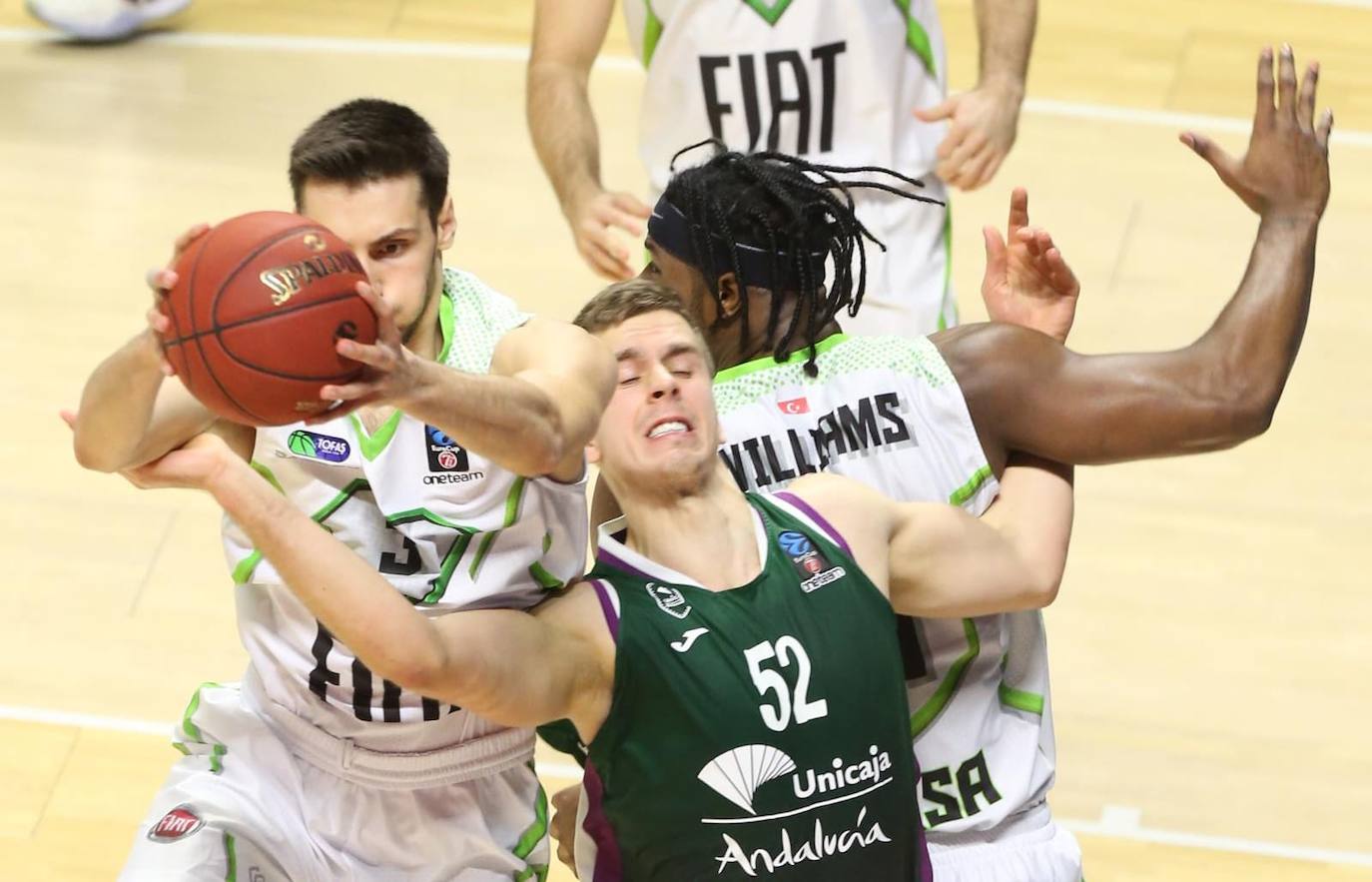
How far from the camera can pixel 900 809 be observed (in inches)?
152

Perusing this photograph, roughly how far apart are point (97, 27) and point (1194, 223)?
5.05 m

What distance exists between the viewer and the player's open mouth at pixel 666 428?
3.86 metres

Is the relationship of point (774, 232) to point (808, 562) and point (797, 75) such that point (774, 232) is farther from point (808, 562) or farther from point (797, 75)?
point (797, 75)

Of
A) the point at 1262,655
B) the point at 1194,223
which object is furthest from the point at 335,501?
the point at 1194,223

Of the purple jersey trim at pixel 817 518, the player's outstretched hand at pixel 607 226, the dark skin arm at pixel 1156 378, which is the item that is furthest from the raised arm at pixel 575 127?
the purple jersey trim at pixel 817 518

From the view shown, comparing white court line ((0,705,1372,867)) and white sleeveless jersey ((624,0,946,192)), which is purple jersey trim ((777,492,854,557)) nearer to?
white sleeveless jersey ((624,0,946,192))

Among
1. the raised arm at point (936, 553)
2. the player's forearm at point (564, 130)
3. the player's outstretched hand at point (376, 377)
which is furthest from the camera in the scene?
the player's forearm at point (564, 130)

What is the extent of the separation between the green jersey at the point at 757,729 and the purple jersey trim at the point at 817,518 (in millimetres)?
20

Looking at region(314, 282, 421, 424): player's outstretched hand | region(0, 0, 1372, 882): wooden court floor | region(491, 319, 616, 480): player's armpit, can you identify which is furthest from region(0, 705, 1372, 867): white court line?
region(314, 282, 421, 424): player's outstretched hand

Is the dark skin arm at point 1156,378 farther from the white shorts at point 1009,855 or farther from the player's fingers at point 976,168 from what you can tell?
the player's fingers at point 976,168

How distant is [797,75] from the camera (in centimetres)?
593

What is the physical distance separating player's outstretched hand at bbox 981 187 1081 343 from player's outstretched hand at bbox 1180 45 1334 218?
0.35 metres

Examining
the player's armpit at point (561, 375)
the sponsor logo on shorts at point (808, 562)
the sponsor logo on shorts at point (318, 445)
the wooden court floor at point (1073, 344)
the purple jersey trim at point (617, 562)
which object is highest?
the player's armpit at point (561, 375)

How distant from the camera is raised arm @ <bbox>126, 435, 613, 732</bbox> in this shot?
3311 millimetres
